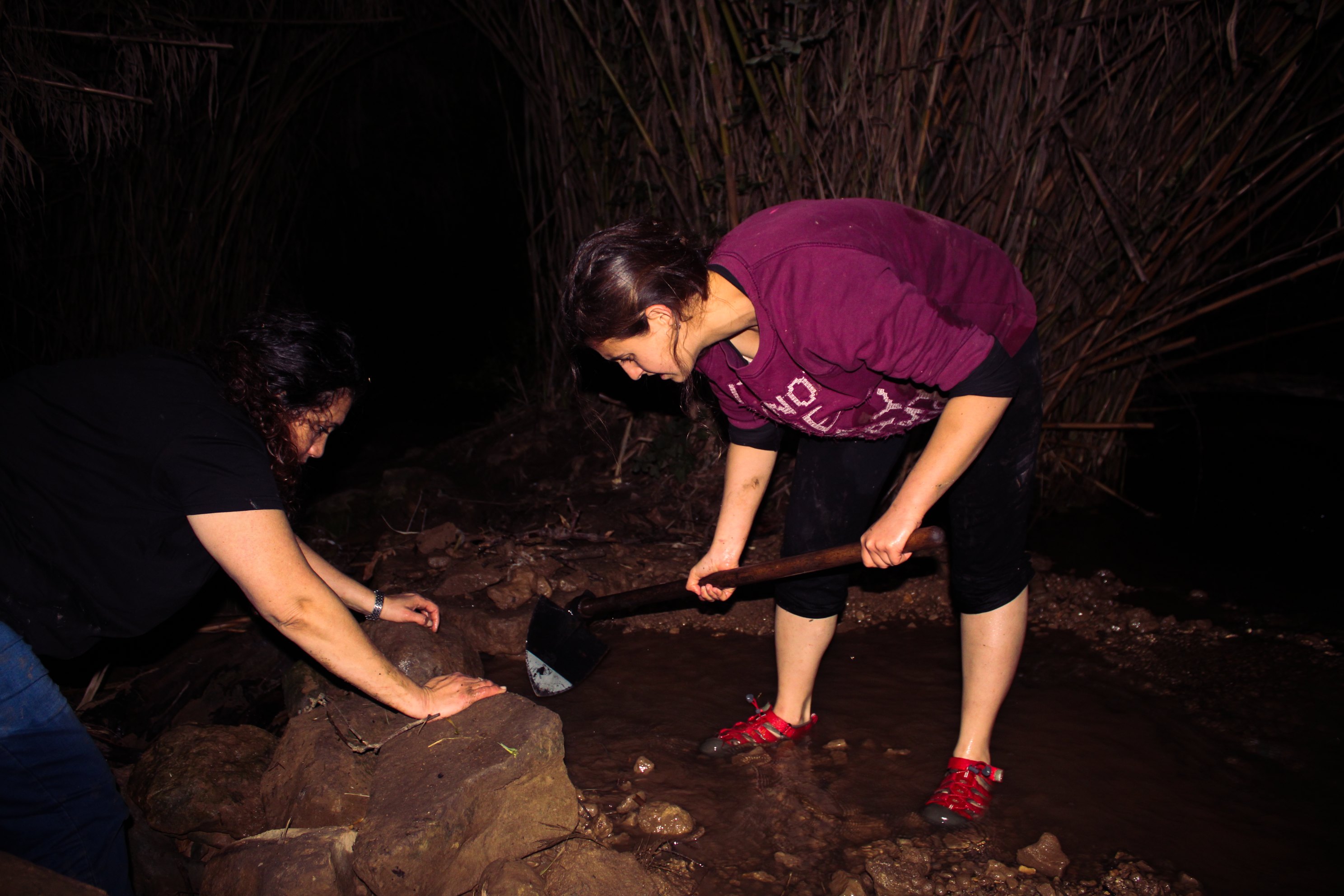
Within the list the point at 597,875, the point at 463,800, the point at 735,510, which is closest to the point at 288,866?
the point at 463,800

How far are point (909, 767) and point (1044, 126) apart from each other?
7.51 ft

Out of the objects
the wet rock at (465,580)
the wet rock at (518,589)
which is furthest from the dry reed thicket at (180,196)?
the wet rock at (518,589)

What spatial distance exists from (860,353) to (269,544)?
112 centimetres

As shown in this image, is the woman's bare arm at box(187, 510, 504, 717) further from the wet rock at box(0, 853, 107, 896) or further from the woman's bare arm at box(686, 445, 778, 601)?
the woman's bare arm at box(686, 445, 778, 601)

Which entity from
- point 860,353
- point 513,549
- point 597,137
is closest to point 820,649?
point 860,353

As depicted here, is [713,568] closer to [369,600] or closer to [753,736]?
[753,736]

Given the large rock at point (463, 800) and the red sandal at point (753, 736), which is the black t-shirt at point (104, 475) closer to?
the large rock at point (463, 800)

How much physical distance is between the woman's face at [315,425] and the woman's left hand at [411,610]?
0.66 metres

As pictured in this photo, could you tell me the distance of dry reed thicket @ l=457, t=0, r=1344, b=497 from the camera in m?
2.66

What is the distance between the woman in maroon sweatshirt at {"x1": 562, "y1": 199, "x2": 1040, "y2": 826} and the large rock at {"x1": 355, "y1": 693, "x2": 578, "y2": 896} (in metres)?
0.71

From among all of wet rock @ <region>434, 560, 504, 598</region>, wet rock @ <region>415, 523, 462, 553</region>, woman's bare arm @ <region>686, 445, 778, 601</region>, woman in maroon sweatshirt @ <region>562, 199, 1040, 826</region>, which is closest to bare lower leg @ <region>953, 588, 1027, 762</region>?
woman in maroon sweatshirt @ <region>562, 199, 1040, 826</region>

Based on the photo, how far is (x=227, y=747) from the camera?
1.97 metres

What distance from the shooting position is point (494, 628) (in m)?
2.58

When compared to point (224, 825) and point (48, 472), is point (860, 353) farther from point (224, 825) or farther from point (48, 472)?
point (224, 825)
